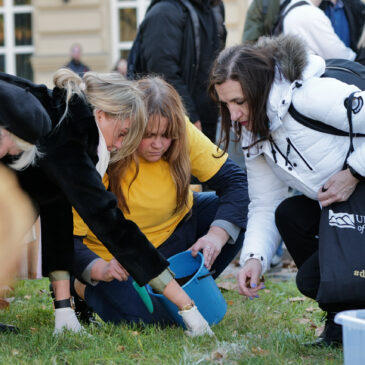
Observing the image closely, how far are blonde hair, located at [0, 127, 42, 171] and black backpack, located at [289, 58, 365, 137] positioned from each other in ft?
3.12

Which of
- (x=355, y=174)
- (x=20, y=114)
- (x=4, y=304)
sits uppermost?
(x=20, y=114)

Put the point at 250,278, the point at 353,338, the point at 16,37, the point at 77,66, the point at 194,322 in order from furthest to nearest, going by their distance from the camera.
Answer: the point at 16,37
the point at 77,66
the point at 250,278
the point at 194,322
the point at 353,338

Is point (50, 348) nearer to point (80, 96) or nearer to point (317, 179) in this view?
point (80, 96)

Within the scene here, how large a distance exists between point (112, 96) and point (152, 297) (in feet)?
2.71

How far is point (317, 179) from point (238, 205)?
67 centimetres

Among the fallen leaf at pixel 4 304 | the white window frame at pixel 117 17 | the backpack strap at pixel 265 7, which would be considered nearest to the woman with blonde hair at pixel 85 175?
the fallen leaf at pixel 4 304

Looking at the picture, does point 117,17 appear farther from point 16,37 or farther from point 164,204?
point 164,204

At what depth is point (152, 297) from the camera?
9.94ft

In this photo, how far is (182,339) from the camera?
2801 mm

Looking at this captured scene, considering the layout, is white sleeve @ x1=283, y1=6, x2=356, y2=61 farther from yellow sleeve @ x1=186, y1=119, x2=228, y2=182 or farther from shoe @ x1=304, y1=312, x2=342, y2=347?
shoe @ x1=304, y1=312, x2=342, y2=347

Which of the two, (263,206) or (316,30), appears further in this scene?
(316,30)

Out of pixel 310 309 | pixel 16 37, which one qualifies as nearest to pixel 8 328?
pixel 310 309

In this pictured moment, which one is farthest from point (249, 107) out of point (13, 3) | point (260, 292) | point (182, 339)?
point (13, 3)

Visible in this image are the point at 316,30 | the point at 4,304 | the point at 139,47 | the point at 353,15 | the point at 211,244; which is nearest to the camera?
the point at 211,244
